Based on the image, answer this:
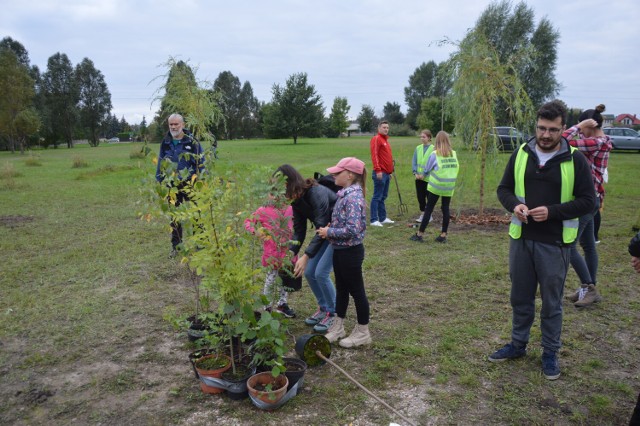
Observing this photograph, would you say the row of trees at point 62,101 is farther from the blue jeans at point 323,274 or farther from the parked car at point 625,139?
the parked car at point 625,139

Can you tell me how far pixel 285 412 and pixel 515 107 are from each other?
8.00m

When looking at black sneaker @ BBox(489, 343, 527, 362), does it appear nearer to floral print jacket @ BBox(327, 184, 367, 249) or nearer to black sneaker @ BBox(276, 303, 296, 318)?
floral print jacket @ BBox(327, 184, 367, 249)

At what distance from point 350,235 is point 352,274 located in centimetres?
39

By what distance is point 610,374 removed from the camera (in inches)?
142

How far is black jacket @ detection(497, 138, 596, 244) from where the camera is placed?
10.8 ft

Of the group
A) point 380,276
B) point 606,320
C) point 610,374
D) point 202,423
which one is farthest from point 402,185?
point 202,423

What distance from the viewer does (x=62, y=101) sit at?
6009 cm

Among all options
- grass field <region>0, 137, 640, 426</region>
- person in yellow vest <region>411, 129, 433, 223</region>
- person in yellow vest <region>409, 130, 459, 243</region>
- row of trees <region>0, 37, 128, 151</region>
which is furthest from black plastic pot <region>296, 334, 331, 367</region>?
row of trees <region>0, 37, 128, 151</region>

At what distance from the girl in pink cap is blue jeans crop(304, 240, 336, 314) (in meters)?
0.26

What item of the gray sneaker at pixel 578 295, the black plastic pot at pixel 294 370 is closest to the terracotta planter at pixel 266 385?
the black plastic pot at pixel 294 370

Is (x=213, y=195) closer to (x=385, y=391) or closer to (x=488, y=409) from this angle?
(x=385, y=391)

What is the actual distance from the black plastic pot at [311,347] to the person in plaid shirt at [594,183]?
2.86m

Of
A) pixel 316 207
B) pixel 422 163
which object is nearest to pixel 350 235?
pixel 316 207

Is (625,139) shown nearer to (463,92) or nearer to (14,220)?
→ (463,92)
